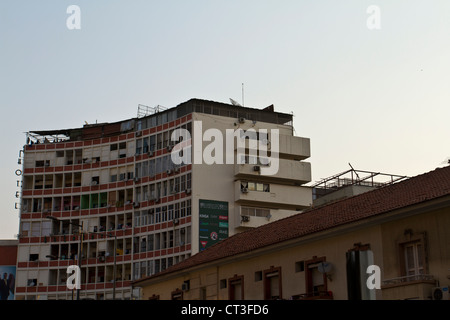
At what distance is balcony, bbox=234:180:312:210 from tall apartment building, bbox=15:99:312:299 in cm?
11

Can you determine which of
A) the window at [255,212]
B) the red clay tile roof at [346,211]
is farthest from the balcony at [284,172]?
the red clay tile roof at [346,211]

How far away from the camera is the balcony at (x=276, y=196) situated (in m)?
78.3

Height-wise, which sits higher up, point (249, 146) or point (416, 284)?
point (249, 146)

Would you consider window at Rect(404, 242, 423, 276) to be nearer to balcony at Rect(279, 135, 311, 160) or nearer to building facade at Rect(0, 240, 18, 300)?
balcony at Rect(279, 135, 311, 160)

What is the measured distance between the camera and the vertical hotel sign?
75.6 m

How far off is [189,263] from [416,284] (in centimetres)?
2238

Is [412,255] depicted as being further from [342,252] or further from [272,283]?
[272,283]

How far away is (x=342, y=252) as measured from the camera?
3616 cm

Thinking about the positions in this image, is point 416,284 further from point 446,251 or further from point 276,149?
point 276,149

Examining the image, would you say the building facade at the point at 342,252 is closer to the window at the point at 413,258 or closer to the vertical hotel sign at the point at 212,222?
the window at the point at 413,258

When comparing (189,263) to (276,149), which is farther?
(276,149)

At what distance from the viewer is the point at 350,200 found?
136ft
